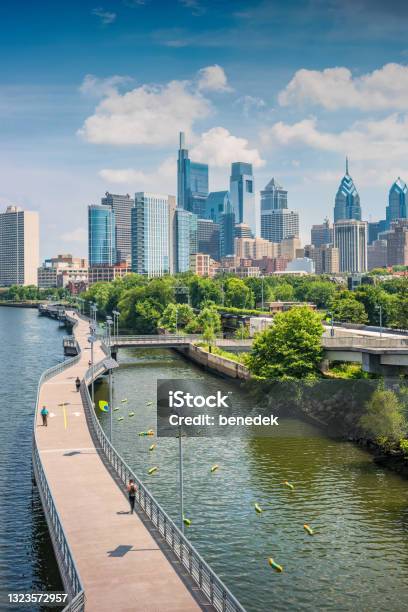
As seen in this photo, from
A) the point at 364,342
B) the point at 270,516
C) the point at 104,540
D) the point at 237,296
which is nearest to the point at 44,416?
the point at 270,516

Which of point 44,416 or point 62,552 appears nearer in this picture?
point 62,552

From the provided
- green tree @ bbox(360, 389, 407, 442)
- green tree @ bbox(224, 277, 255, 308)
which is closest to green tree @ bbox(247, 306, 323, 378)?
green tree @ bbox(360, 389, 407, 442)

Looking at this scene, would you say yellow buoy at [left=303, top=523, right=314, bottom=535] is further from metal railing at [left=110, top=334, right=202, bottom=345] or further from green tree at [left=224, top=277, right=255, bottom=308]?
green tree at [left=224, top=277, right=255, bottom=308]

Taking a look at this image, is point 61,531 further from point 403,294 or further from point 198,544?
point 403,294

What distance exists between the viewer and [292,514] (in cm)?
4056

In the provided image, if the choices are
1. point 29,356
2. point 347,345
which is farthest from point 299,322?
point 29,356

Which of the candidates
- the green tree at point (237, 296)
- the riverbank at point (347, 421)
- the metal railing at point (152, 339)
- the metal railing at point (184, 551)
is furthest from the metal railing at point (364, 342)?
the green tree at point (237, 296)

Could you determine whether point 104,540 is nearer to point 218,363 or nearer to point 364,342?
point 364,342

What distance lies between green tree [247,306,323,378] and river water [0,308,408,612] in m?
8.98

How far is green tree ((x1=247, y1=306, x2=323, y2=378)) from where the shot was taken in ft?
237

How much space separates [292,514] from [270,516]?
1.26 meters

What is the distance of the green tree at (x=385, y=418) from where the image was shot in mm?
52491

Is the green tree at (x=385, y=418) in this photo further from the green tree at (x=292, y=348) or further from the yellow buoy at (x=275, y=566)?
the yellow buoy at (x=275, y=566)

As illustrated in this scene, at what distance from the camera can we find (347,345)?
7325 centimetres
